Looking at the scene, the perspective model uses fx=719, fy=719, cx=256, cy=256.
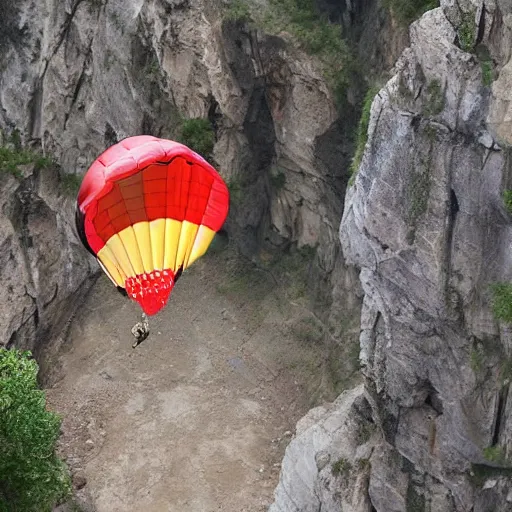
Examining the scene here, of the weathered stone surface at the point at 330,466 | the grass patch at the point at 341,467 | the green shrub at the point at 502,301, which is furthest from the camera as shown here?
the grass patch at the point at 341,467

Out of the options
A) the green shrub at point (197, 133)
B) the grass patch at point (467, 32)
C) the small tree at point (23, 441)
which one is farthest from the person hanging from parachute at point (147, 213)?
the green shrub at point (197, 133)

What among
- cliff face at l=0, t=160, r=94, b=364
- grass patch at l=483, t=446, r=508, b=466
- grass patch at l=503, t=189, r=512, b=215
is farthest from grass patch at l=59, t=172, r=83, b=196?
grass patch at l=483, t=446, r=508, b=466

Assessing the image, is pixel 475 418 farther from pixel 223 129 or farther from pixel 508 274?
pixel 223 129

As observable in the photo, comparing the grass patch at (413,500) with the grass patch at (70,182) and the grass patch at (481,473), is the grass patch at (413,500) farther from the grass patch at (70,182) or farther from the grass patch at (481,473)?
the grass patch at (70,182)

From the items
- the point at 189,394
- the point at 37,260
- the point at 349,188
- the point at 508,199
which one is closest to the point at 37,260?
the point at 37,260

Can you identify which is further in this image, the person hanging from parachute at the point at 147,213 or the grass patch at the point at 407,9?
the grass patch at the point at 407,9

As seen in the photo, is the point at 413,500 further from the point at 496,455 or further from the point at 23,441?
the point at 23,441

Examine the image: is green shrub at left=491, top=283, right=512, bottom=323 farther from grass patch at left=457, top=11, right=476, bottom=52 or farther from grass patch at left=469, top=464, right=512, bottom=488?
grass patch at left=457, top=11, right=476, bottom=52
